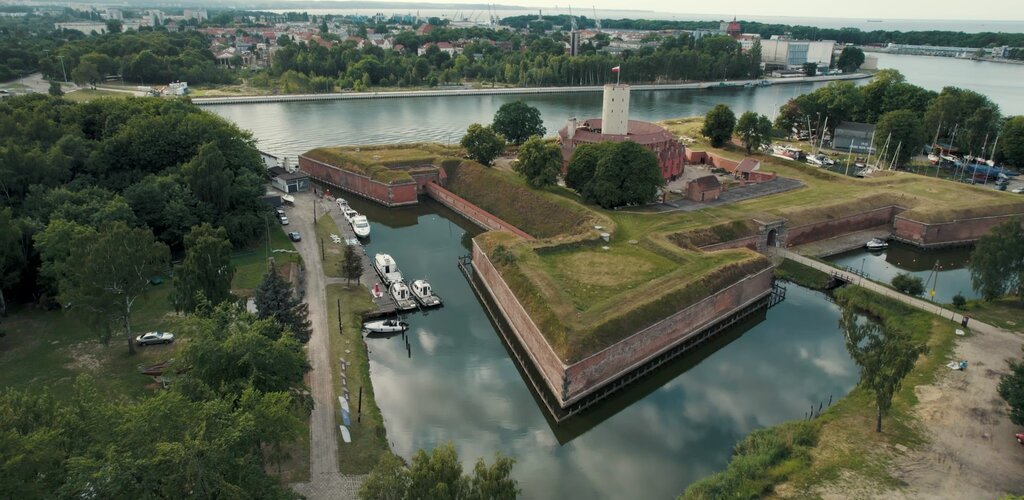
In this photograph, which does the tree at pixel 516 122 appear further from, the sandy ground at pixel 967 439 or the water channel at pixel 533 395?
the sandy ground at pixel 967 439

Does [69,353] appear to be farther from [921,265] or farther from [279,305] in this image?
[921,265]

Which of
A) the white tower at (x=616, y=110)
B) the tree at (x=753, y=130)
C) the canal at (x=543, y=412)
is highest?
the white tower at (x=616, y=110)

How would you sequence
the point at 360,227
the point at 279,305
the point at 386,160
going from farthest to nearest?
the point at 386,160 < the point at 360,227 < the point at 279,305

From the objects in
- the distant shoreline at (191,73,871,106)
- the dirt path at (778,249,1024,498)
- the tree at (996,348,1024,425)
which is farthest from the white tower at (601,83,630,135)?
the distant shoreline at (191,73,871,106)

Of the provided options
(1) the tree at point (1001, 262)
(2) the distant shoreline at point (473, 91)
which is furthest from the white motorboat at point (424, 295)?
(2) the distant shoreline at point (473, 91)

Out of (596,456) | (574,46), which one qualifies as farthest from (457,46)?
(596,456)

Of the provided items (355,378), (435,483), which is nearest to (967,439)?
(435,483)

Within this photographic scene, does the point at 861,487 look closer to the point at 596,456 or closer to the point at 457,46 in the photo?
the point at 596,456
